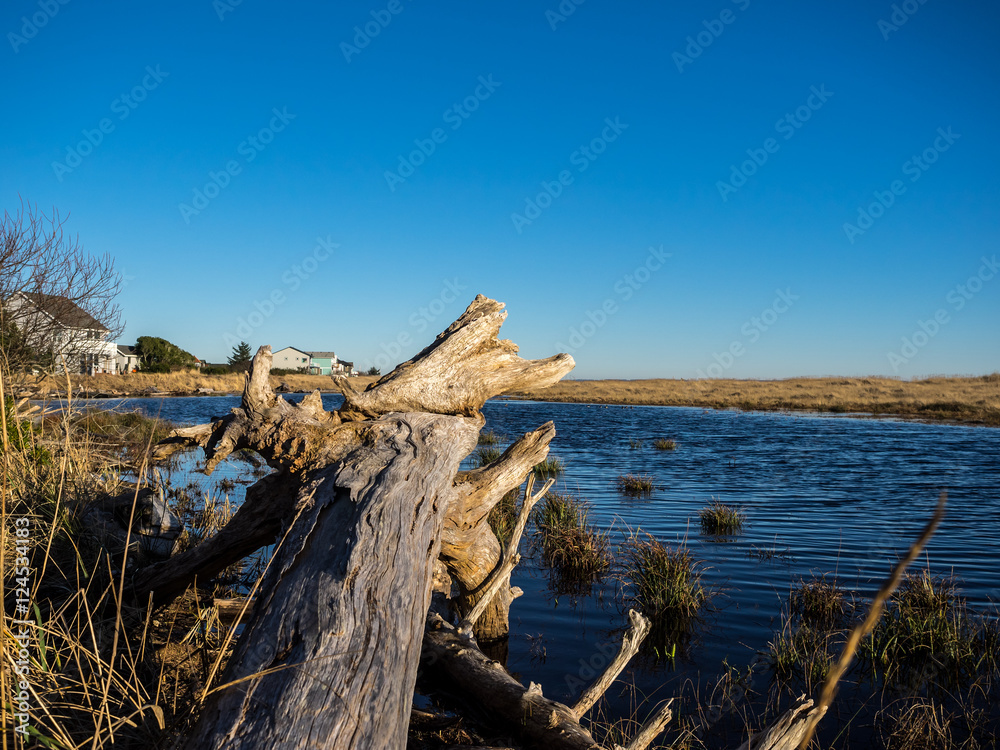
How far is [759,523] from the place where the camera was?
9.77 meters

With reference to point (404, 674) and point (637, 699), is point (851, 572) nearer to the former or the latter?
point (637, 699)

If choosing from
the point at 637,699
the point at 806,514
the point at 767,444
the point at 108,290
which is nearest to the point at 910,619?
the point at 637,699

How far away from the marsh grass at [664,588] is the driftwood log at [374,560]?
4.72ft

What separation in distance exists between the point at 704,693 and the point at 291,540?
10.6 ft

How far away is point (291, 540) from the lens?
3061mm

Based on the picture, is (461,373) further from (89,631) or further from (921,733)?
(921,733)

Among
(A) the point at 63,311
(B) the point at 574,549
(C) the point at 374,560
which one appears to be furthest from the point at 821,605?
(A) the point at 63,311

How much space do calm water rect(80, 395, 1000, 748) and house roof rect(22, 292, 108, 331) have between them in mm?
3677

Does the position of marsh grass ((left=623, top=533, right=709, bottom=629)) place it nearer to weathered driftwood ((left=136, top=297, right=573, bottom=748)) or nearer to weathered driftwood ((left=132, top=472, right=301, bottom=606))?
weathered driftwood ((left=136, top=297, right=573, bottom=748))

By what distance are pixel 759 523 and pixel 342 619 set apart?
28.8 ft

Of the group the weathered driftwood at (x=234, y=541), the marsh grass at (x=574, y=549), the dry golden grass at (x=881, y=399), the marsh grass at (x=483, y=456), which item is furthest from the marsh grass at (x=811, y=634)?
the dry golden grass at (x=881, y=399)

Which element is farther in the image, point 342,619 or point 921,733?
point 921,733

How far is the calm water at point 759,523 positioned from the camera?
5363 mm

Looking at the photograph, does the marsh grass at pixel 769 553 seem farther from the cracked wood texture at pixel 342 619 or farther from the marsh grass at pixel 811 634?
the cracked wood texture at pixel 342 619
